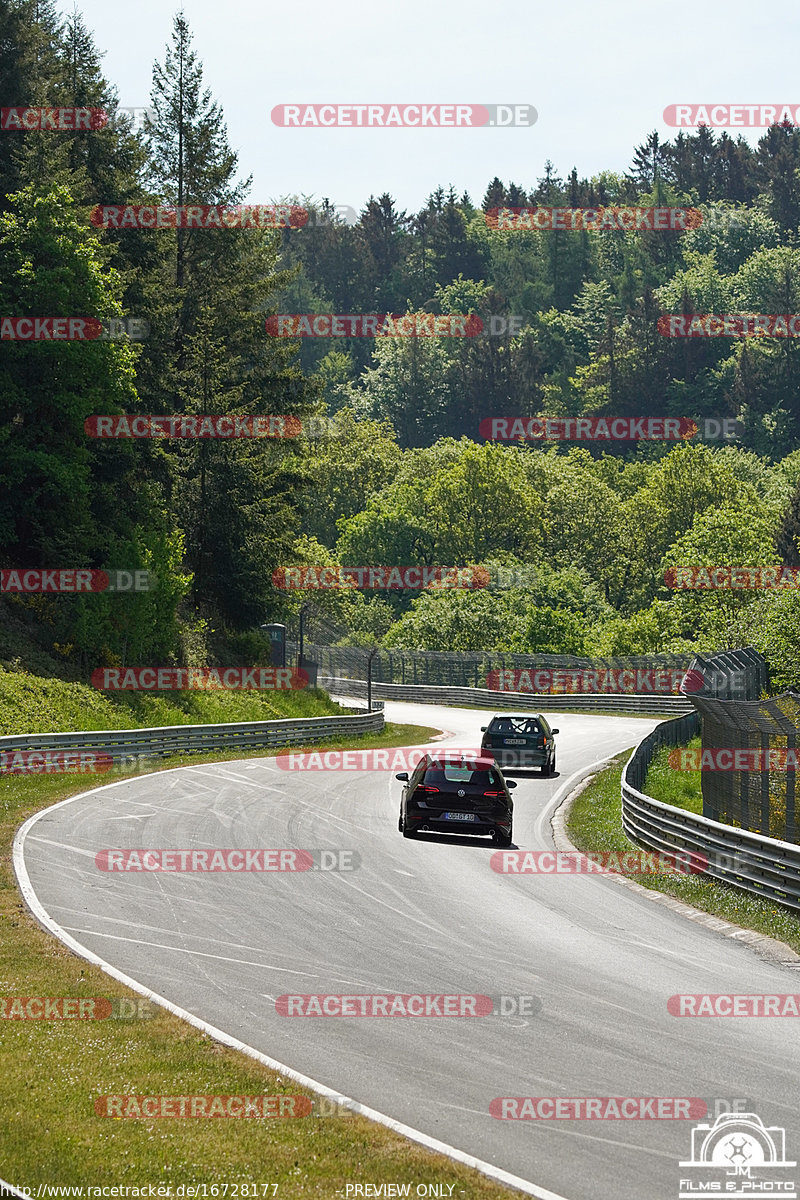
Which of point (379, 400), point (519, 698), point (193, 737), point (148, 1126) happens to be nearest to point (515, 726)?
point (193, 737)

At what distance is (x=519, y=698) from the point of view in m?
68.2

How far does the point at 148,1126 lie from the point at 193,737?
3021 cm

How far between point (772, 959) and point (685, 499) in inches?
3814

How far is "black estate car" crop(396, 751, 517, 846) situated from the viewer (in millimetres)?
21609

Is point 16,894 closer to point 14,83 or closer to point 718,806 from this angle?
point 718,806

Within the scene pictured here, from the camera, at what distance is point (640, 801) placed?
22625 millimetres

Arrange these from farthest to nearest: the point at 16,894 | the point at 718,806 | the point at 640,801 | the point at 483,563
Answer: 1. the point at 483,563
2. the point at 640,801
3. the point at 718,806
4. the point at 16,894

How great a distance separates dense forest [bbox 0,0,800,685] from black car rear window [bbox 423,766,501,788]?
991 inches

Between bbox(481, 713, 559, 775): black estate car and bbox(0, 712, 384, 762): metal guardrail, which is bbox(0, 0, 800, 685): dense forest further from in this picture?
bbox(481, 713, 559, 775): black estate car

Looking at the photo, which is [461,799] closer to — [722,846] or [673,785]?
[722,846]

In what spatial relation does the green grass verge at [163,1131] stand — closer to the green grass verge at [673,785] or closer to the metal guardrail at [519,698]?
the green grass verge at [673,785]

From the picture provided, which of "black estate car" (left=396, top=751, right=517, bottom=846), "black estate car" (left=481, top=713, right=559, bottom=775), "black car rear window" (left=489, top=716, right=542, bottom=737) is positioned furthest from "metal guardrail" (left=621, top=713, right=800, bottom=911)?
"black car rear window" (left=489, top=716, right=542, bottom=737)

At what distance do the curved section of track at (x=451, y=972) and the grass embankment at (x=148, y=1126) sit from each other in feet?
1.47

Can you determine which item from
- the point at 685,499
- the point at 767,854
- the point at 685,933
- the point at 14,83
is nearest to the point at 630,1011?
the point at 685,933
